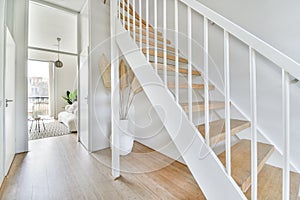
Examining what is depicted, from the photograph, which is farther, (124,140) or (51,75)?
(51,75)

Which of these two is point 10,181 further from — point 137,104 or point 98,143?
point 137,104

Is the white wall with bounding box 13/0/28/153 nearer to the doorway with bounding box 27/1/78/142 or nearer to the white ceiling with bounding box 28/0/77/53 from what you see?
the white ceiling with bounding box 28/0/77/53

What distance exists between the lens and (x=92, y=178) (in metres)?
1.81

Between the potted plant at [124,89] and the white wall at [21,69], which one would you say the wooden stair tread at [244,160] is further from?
the white wall at [21,69]

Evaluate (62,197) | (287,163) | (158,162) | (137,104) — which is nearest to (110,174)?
(62,197)

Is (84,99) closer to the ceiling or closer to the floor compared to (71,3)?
closer to the floor

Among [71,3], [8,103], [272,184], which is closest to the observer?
[272,184]

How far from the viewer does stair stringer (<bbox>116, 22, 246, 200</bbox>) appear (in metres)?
0.94

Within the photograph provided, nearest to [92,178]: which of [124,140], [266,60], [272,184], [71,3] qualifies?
[124,140]

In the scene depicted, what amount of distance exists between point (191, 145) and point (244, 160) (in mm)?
470

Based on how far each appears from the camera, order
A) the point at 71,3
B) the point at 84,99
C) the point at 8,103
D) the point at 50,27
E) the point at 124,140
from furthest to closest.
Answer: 1. the point at 50,27
2. the point at 71,3
3. the point at 84,99
4. the point at 124,140
5. the point at 8,103

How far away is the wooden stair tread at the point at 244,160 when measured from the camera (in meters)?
0.97

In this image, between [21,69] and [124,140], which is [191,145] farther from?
[21,69]

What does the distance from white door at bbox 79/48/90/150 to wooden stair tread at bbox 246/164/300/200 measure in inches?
96.5
